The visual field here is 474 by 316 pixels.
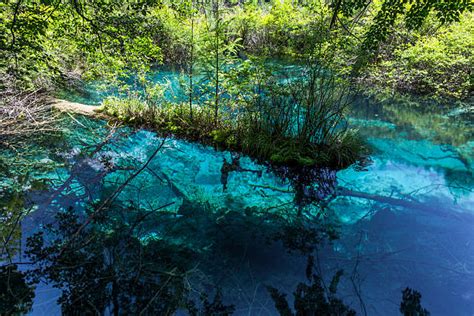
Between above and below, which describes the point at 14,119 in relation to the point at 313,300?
above

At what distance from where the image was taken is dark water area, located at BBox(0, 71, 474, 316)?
2.18m

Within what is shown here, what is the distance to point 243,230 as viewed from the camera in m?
2.96

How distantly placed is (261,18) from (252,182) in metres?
8.61

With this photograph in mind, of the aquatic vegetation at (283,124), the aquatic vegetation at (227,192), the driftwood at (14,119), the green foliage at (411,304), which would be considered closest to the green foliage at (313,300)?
the aquatic vegetation at (227,192)

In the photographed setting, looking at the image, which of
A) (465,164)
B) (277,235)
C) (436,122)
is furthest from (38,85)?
(436,122)

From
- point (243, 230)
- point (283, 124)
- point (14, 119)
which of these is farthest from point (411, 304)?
point (14, 119)

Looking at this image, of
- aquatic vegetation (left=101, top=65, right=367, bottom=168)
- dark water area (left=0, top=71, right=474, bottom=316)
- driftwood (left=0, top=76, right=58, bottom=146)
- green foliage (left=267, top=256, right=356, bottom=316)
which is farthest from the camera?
driftwood (left=0, top=76, right=58, bottom=146)

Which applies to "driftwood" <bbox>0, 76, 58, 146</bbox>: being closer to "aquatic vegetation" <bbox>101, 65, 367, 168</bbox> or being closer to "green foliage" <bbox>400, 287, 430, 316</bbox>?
"aquatic vegetation" <bbox>101, 65, 367, 168</bbox>

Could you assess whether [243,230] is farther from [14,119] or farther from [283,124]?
[14,119]

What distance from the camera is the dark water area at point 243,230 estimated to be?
85.7 inches

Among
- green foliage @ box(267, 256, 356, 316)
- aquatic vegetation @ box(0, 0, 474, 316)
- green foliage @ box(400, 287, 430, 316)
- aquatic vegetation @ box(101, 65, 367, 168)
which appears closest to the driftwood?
aquatic vegetation @ box(0, 0, 474, 316)

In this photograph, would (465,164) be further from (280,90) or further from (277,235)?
(277,235)

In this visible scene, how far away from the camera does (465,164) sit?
4.59 meters

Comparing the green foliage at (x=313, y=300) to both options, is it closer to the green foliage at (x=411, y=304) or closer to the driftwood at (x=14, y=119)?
the green foliage at (x=411, y=304)
